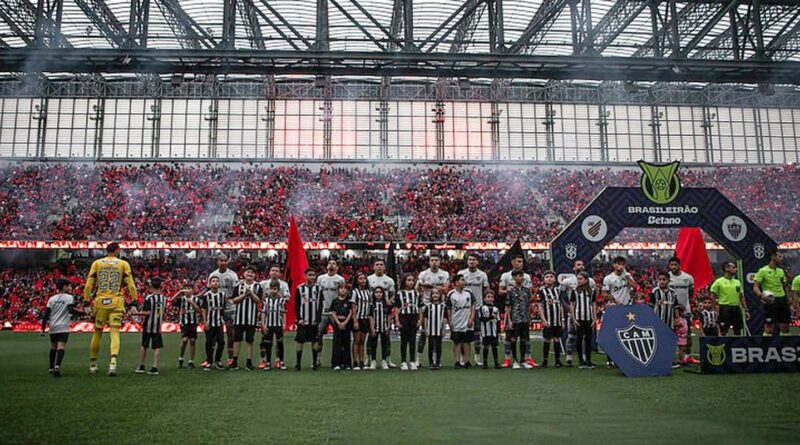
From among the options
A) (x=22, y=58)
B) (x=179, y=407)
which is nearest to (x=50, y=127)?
(x=22, y=58)

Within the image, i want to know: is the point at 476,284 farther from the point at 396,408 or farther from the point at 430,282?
the point at 396,408

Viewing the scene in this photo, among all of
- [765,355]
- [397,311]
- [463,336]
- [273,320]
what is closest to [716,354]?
[765,355]

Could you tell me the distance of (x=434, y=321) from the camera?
10906 mm

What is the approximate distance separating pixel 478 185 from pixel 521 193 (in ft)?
9.45

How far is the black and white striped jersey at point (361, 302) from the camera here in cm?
1081

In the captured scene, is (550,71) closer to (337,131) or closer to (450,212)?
(450,212)

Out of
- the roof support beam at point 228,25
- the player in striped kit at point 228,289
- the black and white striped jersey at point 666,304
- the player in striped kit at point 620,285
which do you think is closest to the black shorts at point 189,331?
the player in striped kit at point 228,289

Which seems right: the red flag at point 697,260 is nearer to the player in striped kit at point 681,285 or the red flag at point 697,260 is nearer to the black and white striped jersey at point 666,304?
the player in striped kit at point 681,285

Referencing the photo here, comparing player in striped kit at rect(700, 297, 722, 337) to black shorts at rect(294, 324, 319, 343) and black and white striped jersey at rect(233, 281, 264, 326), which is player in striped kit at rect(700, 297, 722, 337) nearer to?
black shorts at rect(294, 324, 319, 343)

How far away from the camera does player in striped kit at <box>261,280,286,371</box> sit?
10711 mm

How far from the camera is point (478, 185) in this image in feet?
127

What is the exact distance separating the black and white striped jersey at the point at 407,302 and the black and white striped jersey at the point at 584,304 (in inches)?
118

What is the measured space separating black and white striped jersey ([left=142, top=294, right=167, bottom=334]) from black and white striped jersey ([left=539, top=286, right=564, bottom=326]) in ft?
22.6

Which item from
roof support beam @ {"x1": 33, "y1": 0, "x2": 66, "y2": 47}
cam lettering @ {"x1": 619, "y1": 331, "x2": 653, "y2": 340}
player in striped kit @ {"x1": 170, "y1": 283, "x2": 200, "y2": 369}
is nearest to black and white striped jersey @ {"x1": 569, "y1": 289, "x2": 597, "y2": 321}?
cam lettering @ {"x1": 619, "y1": 331, "x2": 653, "y2": 340}
